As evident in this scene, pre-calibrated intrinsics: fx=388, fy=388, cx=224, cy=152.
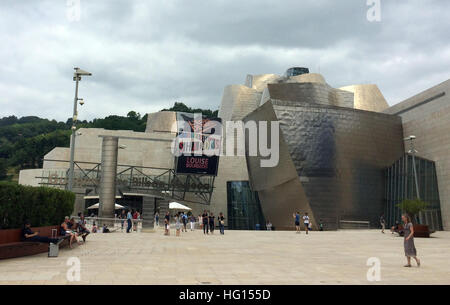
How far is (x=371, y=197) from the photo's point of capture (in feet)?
118

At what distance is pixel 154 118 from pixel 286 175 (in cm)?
4143

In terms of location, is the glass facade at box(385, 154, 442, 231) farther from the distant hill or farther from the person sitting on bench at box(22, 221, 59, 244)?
the distant hill

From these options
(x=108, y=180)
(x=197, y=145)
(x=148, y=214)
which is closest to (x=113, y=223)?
(x=148, y=214)

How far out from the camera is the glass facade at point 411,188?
33769mm

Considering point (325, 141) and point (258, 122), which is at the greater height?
point (258, 122)

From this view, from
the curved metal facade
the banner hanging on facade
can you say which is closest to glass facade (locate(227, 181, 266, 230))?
the banner hanging on facade

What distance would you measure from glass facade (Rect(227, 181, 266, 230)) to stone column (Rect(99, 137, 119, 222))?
21.3m

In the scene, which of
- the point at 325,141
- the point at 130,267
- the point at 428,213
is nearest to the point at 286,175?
the point at 325,141

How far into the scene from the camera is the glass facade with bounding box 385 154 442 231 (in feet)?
111

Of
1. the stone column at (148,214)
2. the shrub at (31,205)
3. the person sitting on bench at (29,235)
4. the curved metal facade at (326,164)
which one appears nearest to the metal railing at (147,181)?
the curved metal facade at (326,164)

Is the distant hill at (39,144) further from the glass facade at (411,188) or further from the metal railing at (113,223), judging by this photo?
the glass facade at (411,188)
